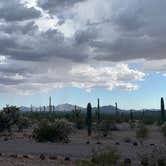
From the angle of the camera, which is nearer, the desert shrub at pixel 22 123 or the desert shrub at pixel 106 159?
the desert shrub at pixel 106 159

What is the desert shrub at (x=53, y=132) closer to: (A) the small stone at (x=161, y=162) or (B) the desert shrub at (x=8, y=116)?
(B) the desert shrub at (x=8, y=116)

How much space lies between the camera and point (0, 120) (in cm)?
5678

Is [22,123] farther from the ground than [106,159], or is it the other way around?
[22,123]

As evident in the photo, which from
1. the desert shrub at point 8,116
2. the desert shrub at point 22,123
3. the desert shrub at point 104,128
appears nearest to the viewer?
the desert shrub at point 8,116

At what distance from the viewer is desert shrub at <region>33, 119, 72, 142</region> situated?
44.4 metres

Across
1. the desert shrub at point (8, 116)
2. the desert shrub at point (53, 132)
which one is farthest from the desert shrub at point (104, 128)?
the desert shrub at point (53, 132)

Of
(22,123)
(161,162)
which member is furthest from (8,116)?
(161,162)

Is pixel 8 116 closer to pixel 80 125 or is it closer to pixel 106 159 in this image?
pixel 80 125

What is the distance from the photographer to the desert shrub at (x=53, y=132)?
146 feet

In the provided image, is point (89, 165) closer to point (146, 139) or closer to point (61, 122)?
point (61, 122)

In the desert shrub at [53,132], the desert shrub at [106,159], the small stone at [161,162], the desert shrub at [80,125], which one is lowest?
the small stone at [161,162]

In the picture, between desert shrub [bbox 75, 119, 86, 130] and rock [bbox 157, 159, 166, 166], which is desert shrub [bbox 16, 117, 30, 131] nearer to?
desert shrub [bbox 75, 119, 86, 130]

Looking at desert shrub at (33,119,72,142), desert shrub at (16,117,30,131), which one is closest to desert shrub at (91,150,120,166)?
desert shrub at (33,119,72,142)

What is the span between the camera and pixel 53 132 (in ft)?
147
